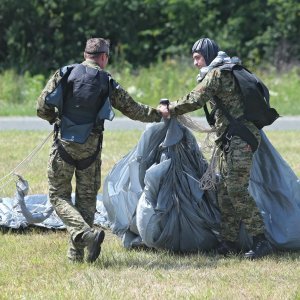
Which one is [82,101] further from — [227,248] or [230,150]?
[227,248]

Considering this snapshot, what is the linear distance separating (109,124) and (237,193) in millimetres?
10209

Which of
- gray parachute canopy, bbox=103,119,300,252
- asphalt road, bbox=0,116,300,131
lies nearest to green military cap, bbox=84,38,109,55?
gray parachute canopy, bbox=103,119,300,252

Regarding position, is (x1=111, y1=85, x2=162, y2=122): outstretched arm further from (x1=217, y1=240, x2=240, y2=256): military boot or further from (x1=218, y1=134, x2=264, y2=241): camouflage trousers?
(x1=217, y1=240, x2=240, y2=256): military boot

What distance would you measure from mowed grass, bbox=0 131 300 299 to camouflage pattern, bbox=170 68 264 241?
1.28 feet

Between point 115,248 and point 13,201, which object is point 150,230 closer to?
point 115,248

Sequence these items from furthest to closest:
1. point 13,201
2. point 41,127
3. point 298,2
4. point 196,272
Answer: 1. point 298,2
2. point 41,127
3. point 13,201
4. point 196,272

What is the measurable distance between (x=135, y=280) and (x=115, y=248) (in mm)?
1190

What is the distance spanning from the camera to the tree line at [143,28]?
92.6 ft

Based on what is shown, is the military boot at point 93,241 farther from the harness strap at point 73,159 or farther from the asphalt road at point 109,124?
the asphalt road at point 109,124

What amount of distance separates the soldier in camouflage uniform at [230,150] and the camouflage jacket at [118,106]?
0.53 feet

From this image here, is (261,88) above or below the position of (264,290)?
above

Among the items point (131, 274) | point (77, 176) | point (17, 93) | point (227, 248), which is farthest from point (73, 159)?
point (17, 93)

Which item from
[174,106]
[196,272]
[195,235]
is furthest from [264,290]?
[174,106]

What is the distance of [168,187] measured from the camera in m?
7.04
